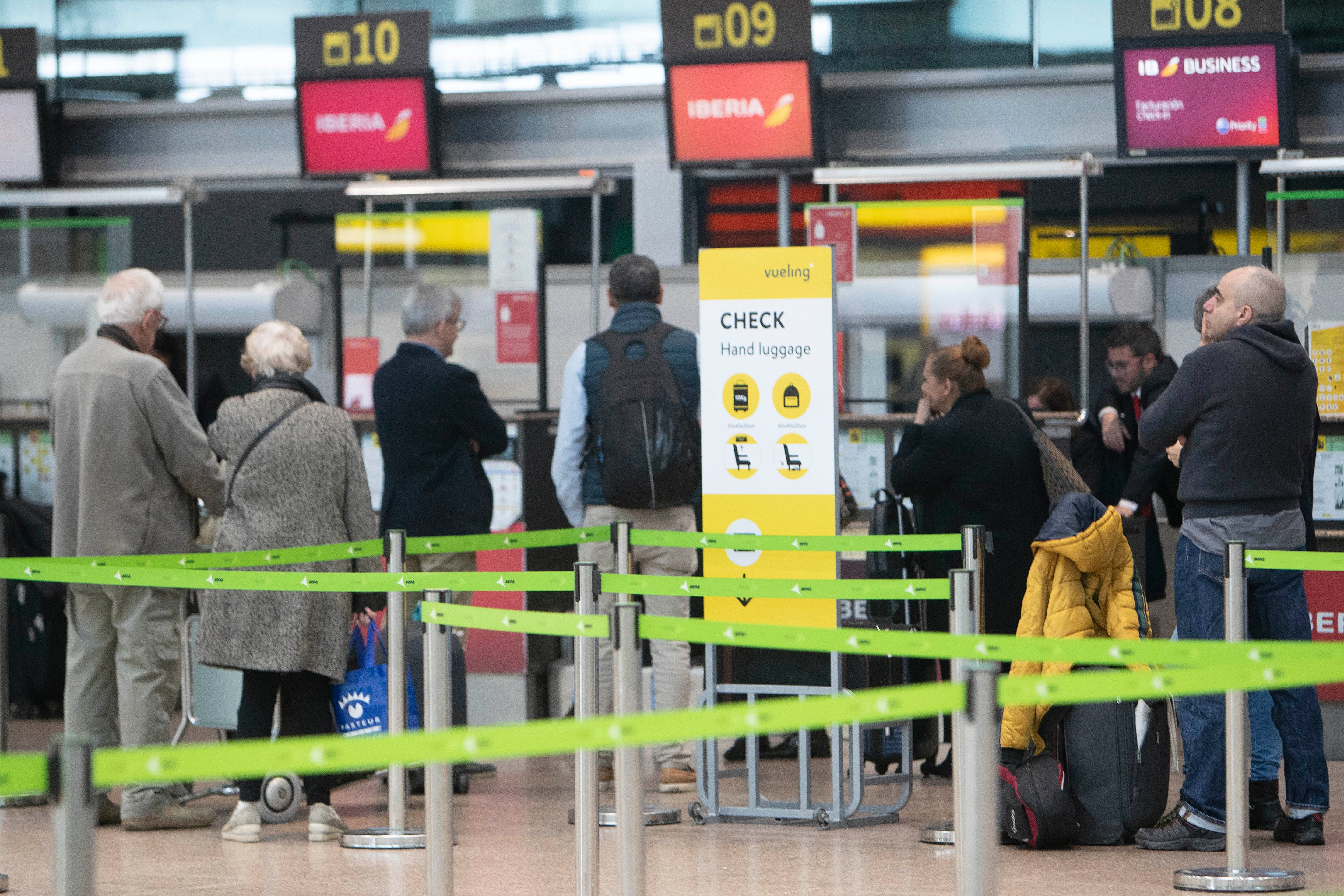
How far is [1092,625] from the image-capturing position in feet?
14.3

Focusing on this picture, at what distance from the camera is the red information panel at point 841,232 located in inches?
266

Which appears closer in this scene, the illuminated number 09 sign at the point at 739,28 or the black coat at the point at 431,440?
the black coat at the point at 431,440

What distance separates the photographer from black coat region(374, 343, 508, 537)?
5176 millimetres

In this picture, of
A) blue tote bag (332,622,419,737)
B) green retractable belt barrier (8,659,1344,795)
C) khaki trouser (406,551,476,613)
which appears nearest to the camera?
green retractable belt barrier (8,659,1344,795)

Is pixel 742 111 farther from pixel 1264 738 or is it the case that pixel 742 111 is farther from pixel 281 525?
pixel 1264 738

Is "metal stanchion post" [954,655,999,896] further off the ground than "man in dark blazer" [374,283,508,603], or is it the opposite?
"man in dark blazer" [374,283,508,603]

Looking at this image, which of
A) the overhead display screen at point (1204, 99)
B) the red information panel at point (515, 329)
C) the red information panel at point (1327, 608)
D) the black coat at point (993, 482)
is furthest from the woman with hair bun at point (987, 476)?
the overhead display screen at point (1204, 99)

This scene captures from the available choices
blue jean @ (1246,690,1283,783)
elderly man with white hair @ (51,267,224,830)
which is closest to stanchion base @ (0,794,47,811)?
elderly man with white hair @ (51,267,224,830)

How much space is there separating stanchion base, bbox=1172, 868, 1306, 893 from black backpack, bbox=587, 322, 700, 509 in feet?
6.18

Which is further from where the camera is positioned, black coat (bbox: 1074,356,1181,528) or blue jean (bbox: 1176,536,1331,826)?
black coat (bbox: 1074,356,1181,528)

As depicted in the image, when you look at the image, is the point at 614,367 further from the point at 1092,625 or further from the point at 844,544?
the point at 1092,625

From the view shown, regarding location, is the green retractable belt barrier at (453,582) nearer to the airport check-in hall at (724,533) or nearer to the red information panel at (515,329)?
the airport check-in hall at (724,533)

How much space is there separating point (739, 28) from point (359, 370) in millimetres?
2892

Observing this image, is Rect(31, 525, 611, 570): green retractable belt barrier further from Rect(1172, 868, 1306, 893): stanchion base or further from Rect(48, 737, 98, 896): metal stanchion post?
Rect(48, 737, 98, 896): metal stanchion post
